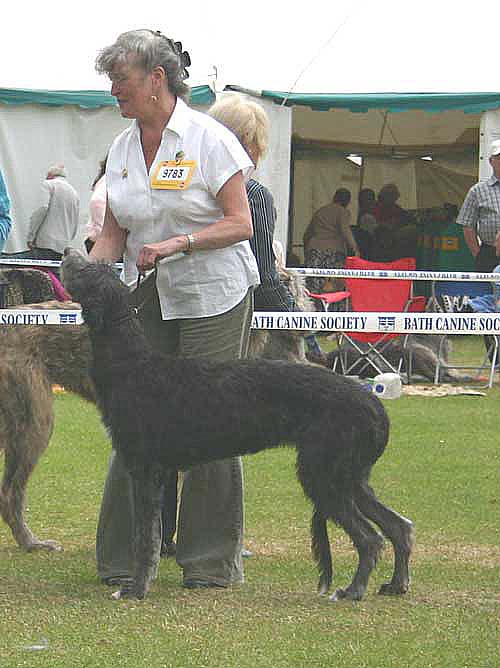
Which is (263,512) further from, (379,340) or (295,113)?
(295,113)

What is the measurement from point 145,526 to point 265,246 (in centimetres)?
195

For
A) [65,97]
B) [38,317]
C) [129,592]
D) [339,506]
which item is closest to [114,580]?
[129,592]

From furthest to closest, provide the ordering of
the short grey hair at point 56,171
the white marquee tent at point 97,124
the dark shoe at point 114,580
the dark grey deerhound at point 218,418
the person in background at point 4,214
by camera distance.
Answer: the short grey hair at point 56,171 → the white marquee tent at point 97,124 → the person in background at point 4,214 → the dark shoe at point 114,580 → the dark grey deerhound at point 218,418

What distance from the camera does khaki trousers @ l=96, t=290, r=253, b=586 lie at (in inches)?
192

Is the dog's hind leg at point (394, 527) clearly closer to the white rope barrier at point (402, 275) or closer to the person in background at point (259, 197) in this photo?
the person in background at point (259, 197)

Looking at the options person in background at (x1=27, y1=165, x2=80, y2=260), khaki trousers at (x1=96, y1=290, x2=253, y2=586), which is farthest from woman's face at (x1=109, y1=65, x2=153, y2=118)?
person in background at (x1=27, y1=165, x2=80, y2=260)

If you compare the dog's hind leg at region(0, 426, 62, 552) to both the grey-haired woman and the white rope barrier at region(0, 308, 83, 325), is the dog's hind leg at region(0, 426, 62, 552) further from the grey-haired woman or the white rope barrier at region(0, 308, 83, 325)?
the grey-haired woman

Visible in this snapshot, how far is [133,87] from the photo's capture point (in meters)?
4.70

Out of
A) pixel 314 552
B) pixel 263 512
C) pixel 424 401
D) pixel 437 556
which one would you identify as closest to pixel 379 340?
pixel 424 401

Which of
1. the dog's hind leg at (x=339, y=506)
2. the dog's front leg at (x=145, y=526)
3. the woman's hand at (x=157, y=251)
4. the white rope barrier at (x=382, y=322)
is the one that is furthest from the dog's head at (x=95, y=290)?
the white rope barrier at (x=382, y=322)

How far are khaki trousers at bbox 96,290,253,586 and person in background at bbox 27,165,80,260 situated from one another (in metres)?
9.42

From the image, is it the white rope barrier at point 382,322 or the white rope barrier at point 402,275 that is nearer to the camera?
the white rope barrier at point 382,322

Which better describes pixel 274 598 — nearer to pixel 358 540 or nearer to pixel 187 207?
pixel 358 540

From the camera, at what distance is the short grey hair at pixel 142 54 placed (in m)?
4.67
